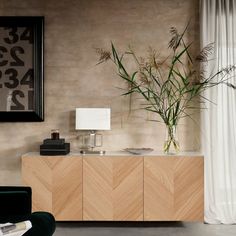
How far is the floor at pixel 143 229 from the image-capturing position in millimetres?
3586

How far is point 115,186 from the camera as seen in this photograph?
3672 millimetres

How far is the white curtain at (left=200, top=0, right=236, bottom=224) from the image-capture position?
3.98m

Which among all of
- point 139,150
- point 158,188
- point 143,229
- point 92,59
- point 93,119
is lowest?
point 143,229

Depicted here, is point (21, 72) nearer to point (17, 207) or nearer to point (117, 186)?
point (117, 186)

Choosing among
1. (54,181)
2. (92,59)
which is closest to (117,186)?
(54,181)

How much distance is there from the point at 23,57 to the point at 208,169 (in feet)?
7.34

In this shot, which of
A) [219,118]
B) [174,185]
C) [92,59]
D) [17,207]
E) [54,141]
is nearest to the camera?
[17,207]

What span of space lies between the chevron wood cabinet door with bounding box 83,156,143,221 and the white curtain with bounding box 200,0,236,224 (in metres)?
0.79

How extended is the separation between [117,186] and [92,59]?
137 cm

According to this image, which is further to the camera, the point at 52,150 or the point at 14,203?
the point at 52,150

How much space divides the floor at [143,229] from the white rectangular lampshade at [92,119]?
0.96 m

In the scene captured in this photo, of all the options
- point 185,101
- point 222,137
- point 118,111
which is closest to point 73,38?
point 118,111

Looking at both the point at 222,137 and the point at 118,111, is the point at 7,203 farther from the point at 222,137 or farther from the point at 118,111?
the point at 222,137

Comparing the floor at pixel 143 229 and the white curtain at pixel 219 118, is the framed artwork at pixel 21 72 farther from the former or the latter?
the white curtain at pixel 219 118
